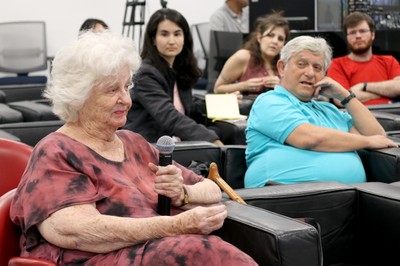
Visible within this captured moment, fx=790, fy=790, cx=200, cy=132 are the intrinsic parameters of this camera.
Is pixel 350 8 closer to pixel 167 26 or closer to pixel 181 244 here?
pixel 167 26

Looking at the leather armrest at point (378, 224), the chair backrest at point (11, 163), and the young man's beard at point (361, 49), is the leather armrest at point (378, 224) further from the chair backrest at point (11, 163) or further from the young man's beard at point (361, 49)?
the young man's beard at point (361, 49)

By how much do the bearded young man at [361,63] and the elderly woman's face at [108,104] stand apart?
9.95 ft

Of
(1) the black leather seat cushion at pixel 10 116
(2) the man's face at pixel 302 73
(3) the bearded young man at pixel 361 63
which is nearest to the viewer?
(2) the man's face at pixel 302 73

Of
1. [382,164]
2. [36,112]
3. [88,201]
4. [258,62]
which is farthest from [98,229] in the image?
[258,62]

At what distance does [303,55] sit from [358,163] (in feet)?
1.56

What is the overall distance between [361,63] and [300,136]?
2243 millimetres

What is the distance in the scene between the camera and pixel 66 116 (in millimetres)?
2105

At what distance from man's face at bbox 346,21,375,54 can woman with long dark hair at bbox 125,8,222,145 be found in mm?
1419

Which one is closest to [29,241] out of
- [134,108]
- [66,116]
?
[66,116]

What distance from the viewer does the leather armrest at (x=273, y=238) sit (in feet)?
6.66

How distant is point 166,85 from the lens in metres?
3.79

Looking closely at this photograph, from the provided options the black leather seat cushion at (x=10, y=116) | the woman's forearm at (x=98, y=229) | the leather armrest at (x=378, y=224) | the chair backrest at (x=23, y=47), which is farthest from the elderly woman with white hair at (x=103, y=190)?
the chair backrest at (x=23, y=47)

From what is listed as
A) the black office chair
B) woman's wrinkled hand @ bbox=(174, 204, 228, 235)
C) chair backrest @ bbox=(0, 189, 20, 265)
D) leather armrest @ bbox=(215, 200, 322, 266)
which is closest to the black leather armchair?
leather armrest @ bbox=(215, 200, 322, 266)

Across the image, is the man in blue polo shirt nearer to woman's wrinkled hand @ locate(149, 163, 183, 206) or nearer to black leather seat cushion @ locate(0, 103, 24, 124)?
woman's wrinkled hand @ locate(149, 163, 183, 206)
